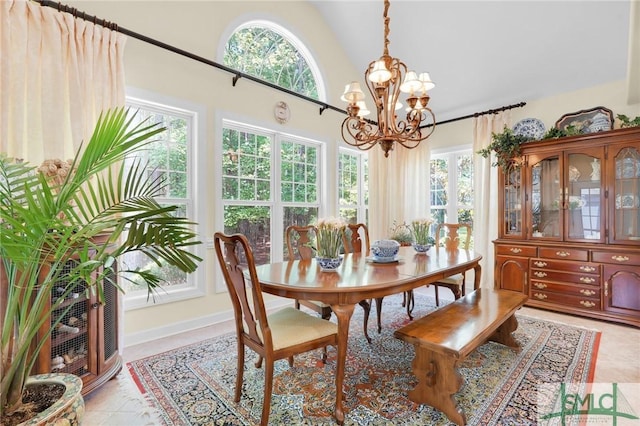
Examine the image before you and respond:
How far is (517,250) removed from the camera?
12.2ft

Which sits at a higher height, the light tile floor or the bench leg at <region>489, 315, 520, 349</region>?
the bench leg at <region>489, 315, 520, 349</region>

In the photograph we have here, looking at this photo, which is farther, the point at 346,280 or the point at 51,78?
the point at 51,78

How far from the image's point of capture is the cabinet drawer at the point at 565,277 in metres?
3.21

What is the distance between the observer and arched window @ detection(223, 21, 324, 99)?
351 centimetres

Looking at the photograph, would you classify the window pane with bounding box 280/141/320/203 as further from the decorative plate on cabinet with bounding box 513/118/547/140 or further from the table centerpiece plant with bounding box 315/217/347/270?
the decorative plate on cabinet with bounding box 513/118/547/140

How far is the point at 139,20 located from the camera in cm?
269

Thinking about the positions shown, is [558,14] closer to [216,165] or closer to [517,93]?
[517,93]

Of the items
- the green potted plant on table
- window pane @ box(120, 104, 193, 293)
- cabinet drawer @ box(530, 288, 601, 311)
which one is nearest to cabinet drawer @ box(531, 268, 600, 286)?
cabinet drawer @ box(530, 288, 601, 311)

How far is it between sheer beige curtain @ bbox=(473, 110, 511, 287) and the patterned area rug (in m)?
1.61

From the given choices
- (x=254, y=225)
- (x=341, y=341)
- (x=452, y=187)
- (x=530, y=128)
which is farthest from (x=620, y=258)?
(x=254, y=225)

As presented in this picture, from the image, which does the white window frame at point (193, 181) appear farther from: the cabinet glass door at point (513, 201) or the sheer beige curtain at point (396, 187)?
the cabinet glass door at point (513, 201)

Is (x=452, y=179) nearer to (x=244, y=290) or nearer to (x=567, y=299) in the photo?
(x=567, y=299)

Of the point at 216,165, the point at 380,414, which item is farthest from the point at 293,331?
the point at 216,165

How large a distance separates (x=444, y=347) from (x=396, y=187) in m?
3.86
